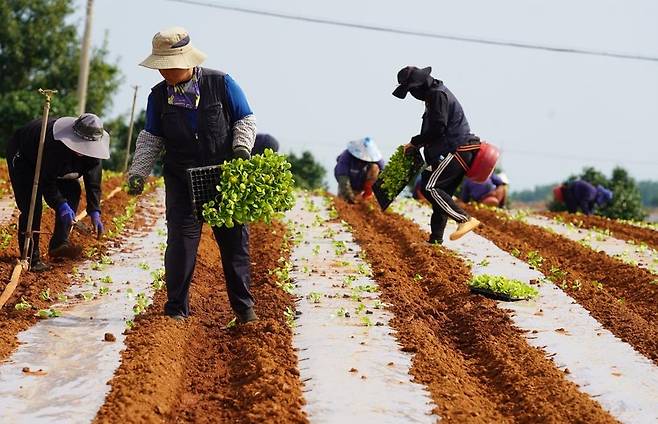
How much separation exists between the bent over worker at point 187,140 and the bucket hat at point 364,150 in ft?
26.2

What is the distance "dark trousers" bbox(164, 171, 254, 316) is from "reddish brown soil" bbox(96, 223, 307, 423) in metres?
0.25

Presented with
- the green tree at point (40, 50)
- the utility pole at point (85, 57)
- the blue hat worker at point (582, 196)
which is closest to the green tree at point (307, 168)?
the green tree at point (40, 50)

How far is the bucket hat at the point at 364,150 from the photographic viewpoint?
556 inches

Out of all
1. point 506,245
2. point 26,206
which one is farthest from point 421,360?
point 506,245

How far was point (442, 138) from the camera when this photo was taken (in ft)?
29.7

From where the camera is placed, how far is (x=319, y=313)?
264 inches

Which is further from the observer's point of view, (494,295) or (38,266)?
(38,266)

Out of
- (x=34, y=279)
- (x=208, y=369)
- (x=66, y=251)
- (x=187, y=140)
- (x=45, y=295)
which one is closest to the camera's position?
(x=208, y=369)

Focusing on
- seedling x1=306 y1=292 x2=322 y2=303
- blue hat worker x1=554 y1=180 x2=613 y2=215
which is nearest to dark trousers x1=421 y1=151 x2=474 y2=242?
seedling x1=306 y1=292 x2=322 y2=303

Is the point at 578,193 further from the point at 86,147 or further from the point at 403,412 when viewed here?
the point at 403,412

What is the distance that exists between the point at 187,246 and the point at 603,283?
4.16 m

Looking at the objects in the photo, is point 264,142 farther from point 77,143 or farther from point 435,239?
point 77,143

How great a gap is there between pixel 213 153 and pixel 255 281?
219 cm

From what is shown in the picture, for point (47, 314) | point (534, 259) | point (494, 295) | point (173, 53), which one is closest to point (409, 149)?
point (534, 259)
